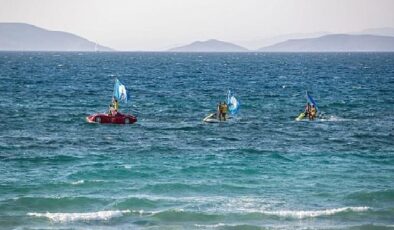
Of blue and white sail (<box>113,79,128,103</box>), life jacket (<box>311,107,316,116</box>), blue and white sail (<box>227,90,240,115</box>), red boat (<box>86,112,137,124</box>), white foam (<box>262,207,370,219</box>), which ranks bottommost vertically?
white foam (<box>262,207,370,219</box>)

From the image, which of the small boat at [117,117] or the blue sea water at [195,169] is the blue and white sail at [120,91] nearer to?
the small boat at [117,117]

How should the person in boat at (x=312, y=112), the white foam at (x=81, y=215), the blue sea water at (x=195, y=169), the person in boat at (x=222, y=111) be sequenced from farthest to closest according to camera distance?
the person in boat at (x=312, y=112) < the person in boat at (x=222, y=111) < the blue sea water at (x=195, y=169) < the white foam at (x=81, y=215)

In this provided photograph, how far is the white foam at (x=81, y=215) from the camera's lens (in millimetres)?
30375

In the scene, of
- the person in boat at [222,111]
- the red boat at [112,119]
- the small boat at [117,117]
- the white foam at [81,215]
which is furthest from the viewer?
the person in boat at [222,111]

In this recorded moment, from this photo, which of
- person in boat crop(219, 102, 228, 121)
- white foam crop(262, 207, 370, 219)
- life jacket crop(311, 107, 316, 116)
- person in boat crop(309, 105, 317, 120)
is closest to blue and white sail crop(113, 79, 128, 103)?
person in boat crop(219, 102, 228, 121)

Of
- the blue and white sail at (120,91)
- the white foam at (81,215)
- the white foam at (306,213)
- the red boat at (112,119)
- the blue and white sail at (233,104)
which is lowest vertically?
the white foam at (81,215)

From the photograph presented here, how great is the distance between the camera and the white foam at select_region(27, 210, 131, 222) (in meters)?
30.4

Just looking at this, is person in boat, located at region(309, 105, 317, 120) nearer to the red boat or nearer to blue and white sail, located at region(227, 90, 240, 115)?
blue and white sail, located at region(227, 90, 240, 115)

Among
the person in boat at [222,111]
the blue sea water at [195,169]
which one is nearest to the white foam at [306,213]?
the blue sea water at [195,169]

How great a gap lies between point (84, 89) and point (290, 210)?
70.3 metres

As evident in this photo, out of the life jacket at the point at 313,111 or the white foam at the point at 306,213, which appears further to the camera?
the life jacket at the point at 313,111

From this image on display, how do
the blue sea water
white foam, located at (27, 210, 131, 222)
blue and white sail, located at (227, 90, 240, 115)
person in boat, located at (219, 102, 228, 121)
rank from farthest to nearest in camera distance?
person in boat, located at (219, 102, 228, 121)
blue and white sail, located at (227, 90, 240, 115)
the blue sea water
white foam, located at (27, 210, 131, 222)

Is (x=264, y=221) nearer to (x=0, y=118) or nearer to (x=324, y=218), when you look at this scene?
(x=324, y=218)

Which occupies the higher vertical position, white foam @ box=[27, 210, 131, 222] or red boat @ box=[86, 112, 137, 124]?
red boat @ box=[86, 112, 137, 124]
